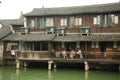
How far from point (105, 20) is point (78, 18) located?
14.6ft

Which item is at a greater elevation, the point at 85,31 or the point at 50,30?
the point at 50,30

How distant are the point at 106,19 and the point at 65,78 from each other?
1261 cm

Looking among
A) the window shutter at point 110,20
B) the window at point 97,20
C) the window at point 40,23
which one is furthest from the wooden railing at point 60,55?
the window at point 40,23

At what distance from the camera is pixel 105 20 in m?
41.7

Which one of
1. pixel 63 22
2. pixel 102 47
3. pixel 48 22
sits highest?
pixel 48 22

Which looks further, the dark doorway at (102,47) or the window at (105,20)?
the dark doorway at (102,47)

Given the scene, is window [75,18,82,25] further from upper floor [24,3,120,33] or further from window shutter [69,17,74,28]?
window shutter [69,17,74,28]

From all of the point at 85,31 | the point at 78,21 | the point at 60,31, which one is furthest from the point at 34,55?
the point at 78,21

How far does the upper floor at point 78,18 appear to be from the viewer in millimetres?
41250

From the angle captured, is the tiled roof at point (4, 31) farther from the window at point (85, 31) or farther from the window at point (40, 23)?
the window at point (85, 31)

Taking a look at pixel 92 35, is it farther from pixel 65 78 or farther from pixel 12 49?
pixel 12 49

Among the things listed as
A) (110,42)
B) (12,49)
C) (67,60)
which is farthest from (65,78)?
(12,49)

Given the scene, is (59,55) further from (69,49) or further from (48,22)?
(48,22)

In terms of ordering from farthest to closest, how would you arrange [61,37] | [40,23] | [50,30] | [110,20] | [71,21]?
[40,23] < [50,30] < [71,21] < [61,37] < [110,20]
